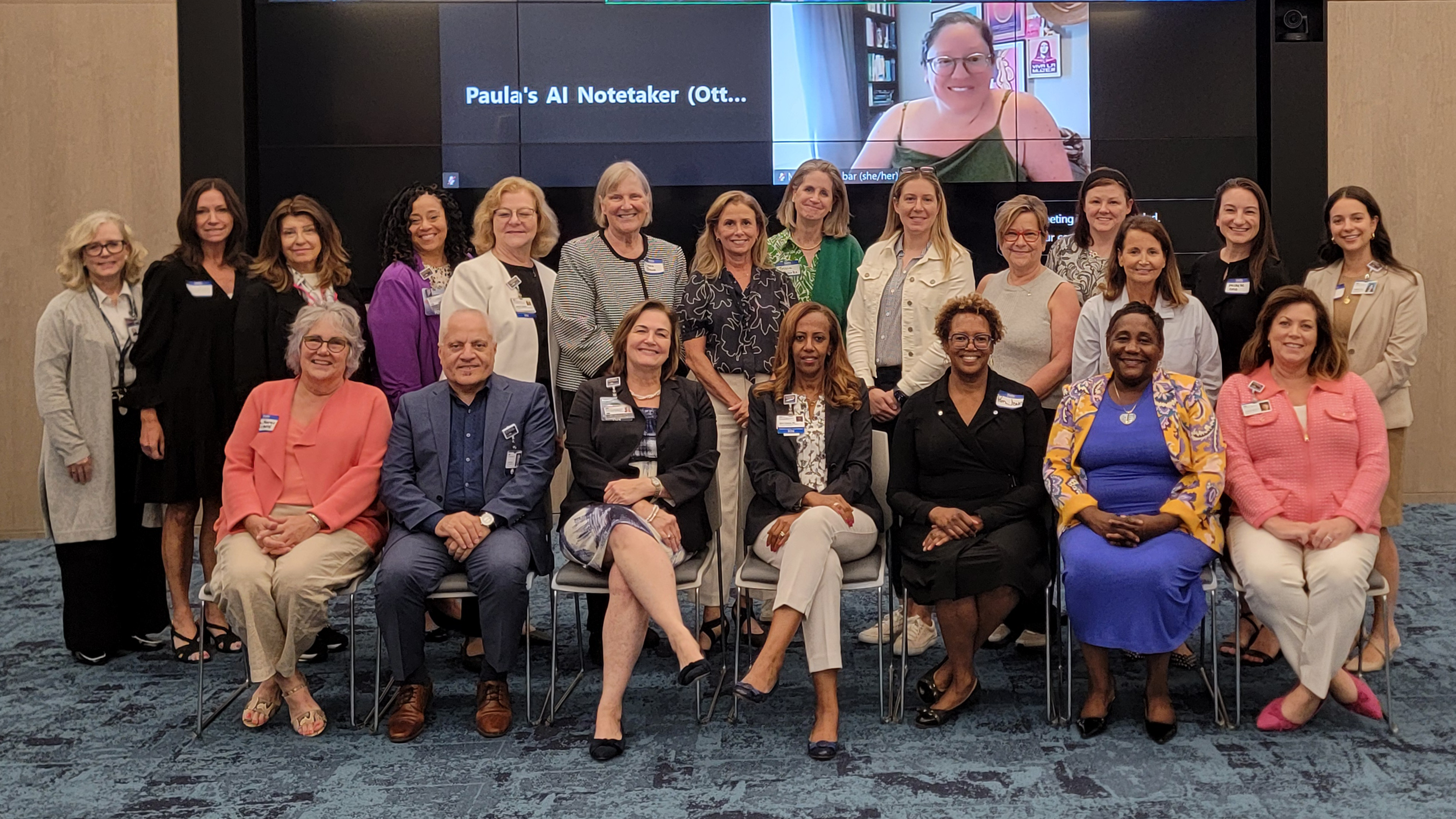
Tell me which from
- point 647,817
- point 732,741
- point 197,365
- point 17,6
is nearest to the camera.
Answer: point 647,817

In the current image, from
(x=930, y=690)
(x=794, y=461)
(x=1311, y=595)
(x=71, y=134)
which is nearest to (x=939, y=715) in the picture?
(x=930, y=690)

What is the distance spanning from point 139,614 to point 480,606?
176 cm

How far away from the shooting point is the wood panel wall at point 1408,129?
6.87 m

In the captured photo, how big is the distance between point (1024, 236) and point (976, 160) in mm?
2524

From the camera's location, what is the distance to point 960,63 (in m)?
6.62

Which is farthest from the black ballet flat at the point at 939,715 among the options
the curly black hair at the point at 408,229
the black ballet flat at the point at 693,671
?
the curly black hair at the point at 408,229

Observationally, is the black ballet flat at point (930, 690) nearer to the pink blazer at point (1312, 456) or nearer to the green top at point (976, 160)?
the pink blazer at point (1312, 456)

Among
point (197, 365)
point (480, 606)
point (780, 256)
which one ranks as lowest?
point (480, 606)

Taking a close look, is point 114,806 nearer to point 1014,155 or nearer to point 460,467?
point 460,467

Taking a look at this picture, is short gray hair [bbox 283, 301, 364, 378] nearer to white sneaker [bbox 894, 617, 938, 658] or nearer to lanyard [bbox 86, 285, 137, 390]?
lanyard [bbox 86, 285, 137, 390]

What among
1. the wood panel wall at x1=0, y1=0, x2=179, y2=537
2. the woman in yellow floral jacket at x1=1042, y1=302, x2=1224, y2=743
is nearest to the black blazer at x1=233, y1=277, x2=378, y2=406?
the woman in yellow floral jacket at x1=1042, y1=302, x2=1224, y2=743

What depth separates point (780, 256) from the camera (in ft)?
15.4

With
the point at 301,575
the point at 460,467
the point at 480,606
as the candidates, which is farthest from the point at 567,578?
the point at 301,575

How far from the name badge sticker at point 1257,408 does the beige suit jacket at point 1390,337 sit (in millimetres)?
669
